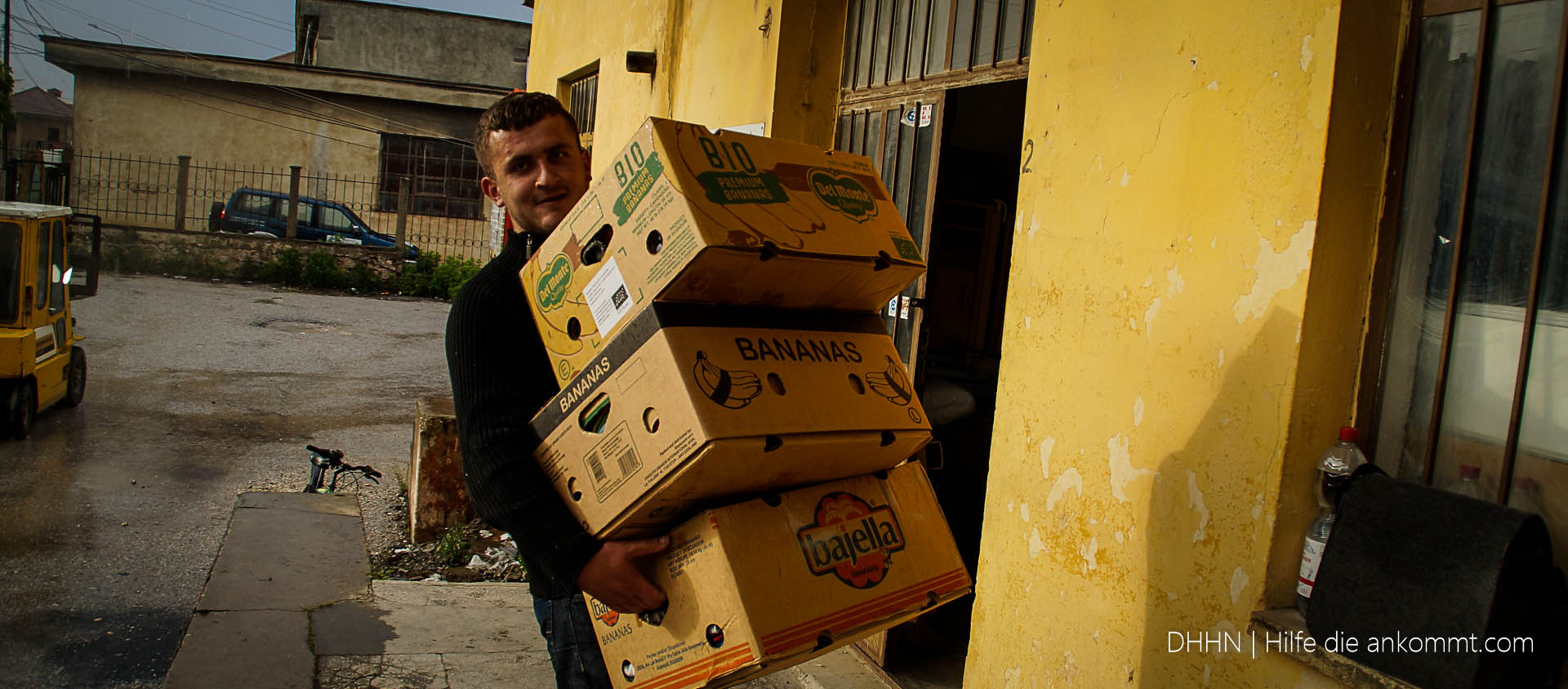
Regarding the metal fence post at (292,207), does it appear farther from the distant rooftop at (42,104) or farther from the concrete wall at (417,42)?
the distant rooftop at (42,104)

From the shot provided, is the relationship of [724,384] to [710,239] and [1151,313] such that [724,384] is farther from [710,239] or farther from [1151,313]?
[1151,313]

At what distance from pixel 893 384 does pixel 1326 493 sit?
0.89m

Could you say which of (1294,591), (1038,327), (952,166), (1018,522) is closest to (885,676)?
(1018,522)

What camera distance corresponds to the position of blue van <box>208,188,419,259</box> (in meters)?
16.8

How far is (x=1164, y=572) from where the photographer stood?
2131 mm

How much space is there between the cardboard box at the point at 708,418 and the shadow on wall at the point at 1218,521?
66 centimetres

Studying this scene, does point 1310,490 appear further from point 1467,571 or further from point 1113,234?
point 1113,234

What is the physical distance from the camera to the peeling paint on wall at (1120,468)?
2.23 metres

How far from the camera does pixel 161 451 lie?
6781 mm

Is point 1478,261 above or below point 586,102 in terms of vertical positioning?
below

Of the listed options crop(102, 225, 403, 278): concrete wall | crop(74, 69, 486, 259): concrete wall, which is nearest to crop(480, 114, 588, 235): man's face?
crop(102, 225, 403, 278): concrete wall

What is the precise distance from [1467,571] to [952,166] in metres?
3.68

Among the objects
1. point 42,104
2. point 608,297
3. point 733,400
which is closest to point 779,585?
point 733,400

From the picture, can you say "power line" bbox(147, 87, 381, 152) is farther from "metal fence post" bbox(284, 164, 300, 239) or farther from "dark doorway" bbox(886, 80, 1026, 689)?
"dark doorway" bbox(886, 80, 1026, 689)
